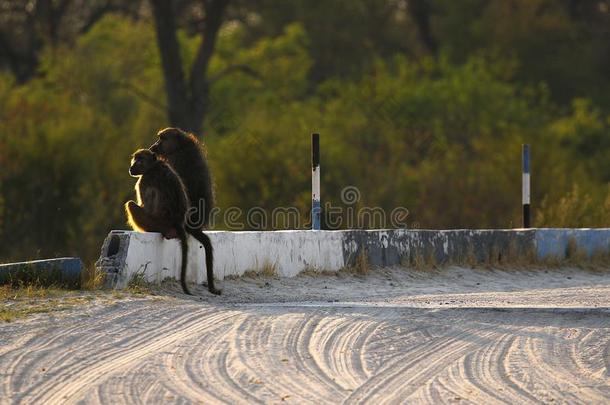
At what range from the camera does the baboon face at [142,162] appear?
11.4 m

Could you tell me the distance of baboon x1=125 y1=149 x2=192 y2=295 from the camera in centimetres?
1141

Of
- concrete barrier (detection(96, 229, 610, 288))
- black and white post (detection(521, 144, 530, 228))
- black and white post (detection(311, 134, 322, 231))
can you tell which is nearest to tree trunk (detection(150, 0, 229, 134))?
black and white post (detection(521, 144, 530, 228))

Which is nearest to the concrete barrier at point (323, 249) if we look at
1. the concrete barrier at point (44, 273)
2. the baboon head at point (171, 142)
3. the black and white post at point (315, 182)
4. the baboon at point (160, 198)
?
the baboon at point (160, 198)

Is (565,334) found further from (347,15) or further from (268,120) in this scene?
(347,15)

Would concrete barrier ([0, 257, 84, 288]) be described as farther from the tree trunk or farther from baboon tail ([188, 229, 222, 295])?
the tree trunk

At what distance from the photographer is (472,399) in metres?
6.91

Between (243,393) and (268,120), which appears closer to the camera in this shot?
(243,393)

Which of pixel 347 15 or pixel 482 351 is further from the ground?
pixel 347 15

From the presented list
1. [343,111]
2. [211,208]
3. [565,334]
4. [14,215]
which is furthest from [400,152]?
[565,334]

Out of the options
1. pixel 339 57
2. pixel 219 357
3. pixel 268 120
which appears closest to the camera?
pixel 219 357

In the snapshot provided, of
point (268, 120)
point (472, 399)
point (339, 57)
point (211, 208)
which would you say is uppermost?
point (339, 57)

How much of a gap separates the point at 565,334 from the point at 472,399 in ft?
8.32

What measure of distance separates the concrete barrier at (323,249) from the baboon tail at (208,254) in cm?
21

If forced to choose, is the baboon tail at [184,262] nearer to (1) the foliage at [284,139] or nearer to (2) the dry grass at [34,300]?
(2) the dry grass at [34,300]
